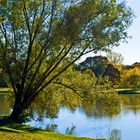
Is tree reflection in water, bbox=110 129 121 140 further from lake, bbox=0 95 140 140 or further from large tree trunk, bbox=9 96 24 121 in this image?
large tree trunk, bbox=9 96 24 121

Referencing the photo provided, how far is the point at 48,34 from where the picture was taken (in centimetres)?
2961

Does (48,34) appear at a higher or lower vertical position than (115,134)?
higher

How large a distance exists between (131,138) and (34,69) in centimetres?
940

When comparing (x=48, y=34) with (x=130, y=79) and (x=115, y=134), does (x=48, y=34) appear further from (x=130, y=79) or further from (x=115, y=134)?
(x=130, y=79)

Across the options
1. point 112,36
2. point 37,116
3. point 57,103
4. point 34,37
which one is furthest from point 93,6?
point 37,116

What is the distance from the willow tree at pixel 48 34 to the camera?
94.3 ft

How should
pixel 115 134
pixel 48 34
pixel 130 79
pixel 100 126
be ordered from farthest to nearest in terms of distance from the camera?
1. pixel 130 79
2. pixel 100 126
3. pixel 115 134
4. pixel 48 34

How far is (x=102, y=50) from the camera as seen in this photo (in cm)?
2989

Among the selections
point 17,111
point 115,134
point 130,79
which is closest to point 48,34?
point 17,111

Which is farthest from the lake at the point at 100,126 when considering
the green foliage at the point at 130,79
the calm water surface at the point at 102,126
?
the green foliage at the point at 130,79

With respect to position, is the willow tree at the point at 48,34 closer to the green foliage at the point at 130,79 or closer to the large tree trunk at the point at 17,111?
the large tree trunk at the point at 17,111

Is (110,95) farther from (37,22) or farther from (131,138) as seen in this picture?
(37,22)

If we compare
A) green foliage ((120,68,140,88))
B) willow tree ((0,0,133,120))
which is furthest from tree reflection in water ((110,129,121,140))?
green foliage ((120,68,140,88))

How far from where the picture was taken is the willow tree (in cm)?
2875
